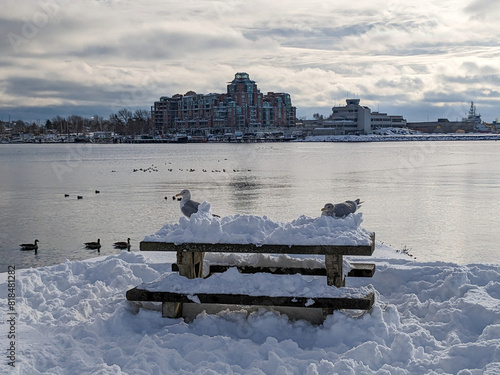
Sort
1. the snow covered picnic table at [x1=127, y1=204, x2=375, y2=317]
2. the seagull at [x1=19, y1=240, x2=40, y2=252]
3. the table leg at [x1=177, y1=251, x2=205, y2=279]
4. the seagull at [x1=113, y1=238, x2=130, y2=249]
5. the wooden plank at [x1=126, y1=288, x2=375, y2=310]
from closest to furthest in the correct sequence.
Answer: the wooden plank at [x1=126, y1=288, x2=375, y2=310]
the snow covered picnic table at [x1=127, y1=204, x2=375, y2=317]
the table leg at [x1=177, y1=251, x2=205, y2=279]
the seagull at [x1=19, y1=240, x2=40, y2=252]
the seagull at [x1=113, y1=238, x2=130, y2=249]

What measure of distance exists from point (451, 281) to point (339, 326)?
243 centimetres

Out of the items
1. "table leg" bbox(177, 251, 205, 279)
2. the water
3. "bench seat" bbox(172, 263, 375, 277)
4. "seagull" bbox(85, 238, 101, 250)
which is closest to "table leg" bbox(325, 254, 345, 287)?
"bench seat" bbox(172, 263, 375, 277)

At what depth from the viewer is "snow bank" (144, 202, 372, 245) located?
6.77 m

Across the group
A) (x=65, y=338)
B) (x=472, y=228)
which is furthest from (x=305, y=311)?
(x=472, y=228)

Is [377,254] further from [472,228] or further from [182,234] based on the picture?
[472,228]

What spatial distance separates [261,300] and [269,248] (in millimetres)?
627

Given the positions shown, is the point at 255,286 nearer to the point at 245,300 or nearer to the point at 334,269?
the point at 245,300

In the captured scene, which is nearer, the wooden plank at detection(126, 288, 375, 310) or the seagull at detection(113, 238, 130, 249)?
the wooden plank at detection(126, 288, 375, 310)

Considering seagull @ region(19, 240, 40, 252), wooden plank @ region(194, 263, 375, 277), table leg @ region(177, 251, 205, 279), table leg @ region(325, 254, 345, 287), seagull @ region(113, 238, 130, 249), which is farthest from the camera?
seagull @ region(113, 238, 130, 249)

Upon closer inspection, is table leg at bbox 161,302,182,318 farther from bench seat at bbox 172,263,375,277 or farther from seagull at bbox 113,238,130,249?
seagull at bbox 113,238,130,249

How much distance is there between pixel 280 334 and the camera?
6.60m

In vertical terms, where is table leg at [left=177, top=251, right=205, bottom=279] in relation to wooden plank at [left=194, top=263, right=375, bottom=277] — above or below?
above

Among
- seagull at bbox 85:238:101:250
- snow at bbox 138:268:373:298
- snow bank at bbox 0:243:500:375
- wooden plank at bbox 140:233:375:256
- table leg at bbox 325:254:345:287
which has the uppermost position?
wooden plank at bbox 140:233:375:256

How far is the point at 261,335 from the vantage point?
657cm
